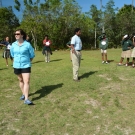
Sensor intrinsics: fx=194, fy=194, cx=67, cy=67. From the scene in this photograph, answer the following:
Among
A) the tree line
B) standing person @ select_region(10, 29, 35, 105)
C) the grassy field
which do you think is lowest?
the grassy field

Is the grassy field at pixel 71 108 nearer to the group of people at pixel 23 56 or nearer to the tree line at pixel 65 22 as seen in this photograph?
the group of people at pixel 23 56

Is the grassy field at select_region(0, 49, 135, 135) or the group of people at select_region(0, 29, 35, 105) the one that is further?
the group of people at select_region(0, 29, 35, 105)

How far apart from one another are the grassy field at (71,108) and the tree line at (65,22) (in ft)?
60.6

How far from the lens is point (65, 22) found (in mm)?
24531

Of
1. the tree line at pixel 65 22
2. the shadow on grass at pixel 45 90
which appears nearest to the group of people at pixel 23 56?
the shadow on grass at pixel 45 90

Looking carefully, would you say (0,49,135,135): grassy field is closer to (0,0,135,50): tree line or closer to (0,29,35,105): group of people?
(0,29,35,105): group of people

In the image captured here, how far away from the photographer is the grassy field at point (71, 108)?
3.61 metres

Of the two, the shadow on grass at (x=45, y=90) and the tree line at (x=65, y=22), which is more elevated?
the tree line at (x=65, y=22)

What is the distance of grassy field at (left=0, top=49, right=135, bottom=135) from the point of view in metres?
3.61

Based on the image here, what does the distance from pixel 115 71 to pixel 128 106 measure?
357 cm

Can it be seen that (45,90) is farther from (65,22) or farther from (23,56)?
(65,22)

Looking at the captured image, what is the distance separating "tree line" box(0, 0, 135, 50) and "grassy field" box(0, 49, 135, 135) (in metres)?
18.5

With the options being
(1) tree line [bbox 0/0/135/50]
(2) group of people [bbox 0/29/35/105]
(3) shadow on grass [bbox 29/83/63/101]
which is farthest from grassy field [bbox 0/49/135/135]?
(1) tree line [bbox 0/0/135/50]

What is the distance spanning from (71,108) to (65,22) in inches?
833
